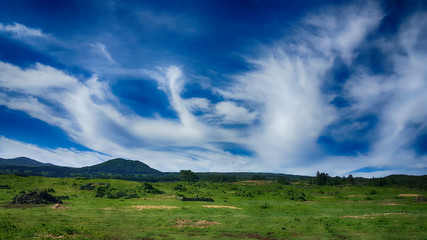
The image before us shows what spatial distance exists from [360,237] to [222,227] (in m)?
14.0

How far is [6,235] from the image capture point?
21.8 meters

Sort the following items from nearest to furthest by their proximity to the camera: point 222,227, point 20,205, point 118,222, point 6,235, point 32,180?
point 6,235 → point 222,227 → point 118,222 → point 20,205 → point 32,180

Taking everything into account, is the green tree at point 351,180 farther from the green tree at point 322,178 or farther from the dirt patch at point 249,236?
the dirt patch at point 249,236

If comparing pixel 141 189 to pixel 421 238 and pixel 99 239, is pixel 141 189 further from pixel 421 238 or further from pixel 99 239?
pixel 421 238

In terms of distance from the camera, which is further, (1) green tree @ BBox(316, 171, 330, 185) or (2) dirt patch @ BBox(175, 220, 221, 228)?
(1) green tree @ BBox(316, 171, 330, 185)

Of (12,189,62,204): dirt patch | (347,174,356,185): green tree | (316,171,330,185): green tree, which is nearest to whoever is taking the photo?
(12,189,62,204): dirt patch

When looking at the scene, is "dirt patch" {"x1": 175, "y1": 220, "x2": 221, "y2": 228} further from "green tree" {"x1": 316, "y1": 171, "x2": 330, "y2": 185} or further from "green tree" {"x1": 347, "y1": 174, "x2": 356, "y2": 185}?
"green tree" {"x1": 316, "y1": 171, "x2": 330, "y2": 185}

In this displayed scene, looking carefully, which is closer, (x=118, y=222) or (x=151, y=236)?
(x=151, y=236)

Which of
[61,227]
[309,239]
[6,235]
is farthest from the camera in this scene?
[61,227]

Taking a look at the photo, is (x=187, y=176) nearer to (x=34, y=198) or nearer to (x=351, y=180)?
(x=351, y=180)

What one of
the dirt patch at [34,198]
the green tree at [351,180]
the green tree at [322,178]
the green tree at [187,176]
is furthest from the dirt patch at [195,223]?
the green tree at [187,176]

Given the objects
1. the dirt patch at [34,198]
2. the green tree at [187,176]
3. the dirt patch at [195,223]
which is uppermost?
the green tree at [187,176]

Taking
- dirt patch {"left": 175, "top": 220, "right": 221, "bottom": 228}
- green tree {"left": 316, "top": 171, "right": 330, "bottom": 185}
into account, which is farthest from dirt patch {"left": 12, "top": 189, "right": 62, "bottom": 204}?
green tree {"left": 316, "top": 171, "right": 330, "bottom": 185}

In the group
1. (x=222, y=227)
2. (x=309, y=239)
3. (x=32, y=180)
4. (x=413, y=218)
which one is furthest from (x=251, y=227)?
(x=32, y=180)
